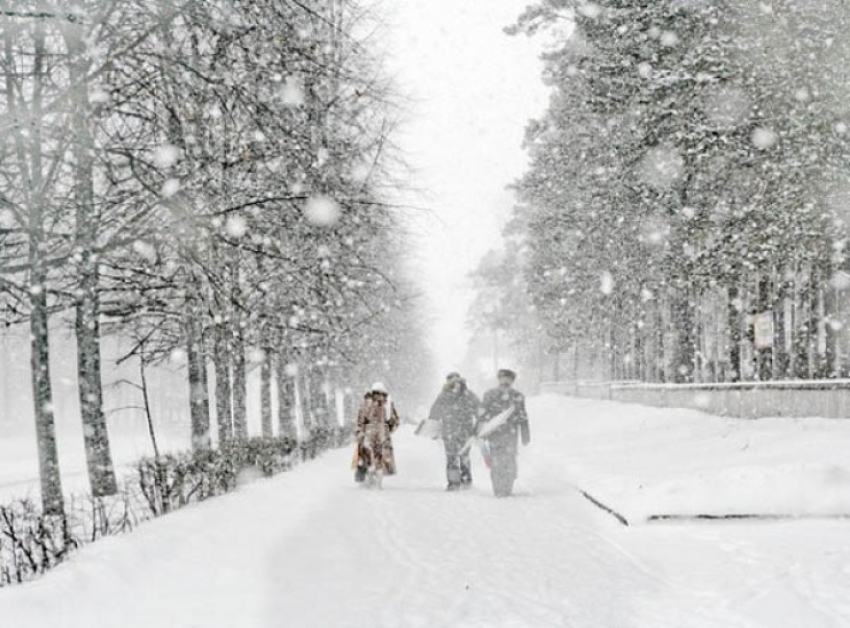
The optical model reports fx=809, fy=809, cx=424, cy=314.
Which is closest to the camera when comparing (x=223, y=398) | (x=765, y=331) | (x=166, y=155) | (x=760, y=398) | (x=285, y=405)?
(x=166, y=155)

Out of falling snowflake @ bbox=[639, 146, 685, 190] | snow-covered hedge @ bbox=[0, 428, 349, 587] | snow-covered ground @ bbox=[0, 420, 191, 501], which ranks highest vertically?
falling snowflake @ bbox=[639, 146, 685, 190]

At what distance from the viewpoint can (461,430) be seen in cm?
1409

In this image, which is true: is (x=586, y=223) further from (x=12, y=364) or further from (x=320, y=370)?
(x=12, y=364)

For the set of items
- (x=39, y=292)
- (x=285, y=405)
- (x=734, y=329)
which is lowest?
(x=285, y=405)

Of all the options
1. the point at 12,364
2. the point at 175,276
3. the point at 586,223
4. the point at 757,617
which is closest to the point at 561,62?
the point at 586,223

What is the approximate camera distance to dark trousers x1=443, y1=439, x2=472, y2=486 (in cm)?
1364

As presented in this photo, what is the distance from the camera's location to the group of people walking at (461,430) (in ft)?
42.1

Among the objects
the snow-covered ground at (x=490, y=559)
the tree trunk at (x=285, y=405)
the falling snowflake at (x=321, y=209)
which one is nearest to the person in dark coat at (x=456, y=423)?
the snow-covered ground at (x=490, y=559)

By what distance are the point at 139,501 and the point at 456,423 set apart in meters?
6.18

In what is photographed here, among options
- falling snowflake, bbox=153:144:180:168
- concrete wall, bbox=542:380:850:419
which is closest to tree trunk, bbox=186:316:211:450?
falling snowflake, bbox=153:144:180:168

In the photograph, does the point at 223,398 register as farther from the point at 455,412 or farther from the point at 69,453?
the point at 69,453

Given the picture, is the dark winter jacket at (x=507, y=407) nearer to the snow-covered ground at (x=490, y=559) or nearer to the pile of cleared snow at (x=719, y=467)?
the snow-covered ground at (x=490, y=559)

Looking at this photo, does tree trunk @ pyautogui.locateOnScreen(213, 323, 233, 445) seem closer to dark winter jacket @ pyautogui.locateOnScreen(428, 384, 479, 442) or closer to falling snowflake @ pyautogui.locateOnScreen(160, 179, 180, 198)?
dark winter jacket @ pyautogui.locateOnScreen(428, 384, 479, 442)

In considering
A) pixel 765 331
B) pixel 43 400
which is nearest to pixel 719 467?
pixel 765 331
